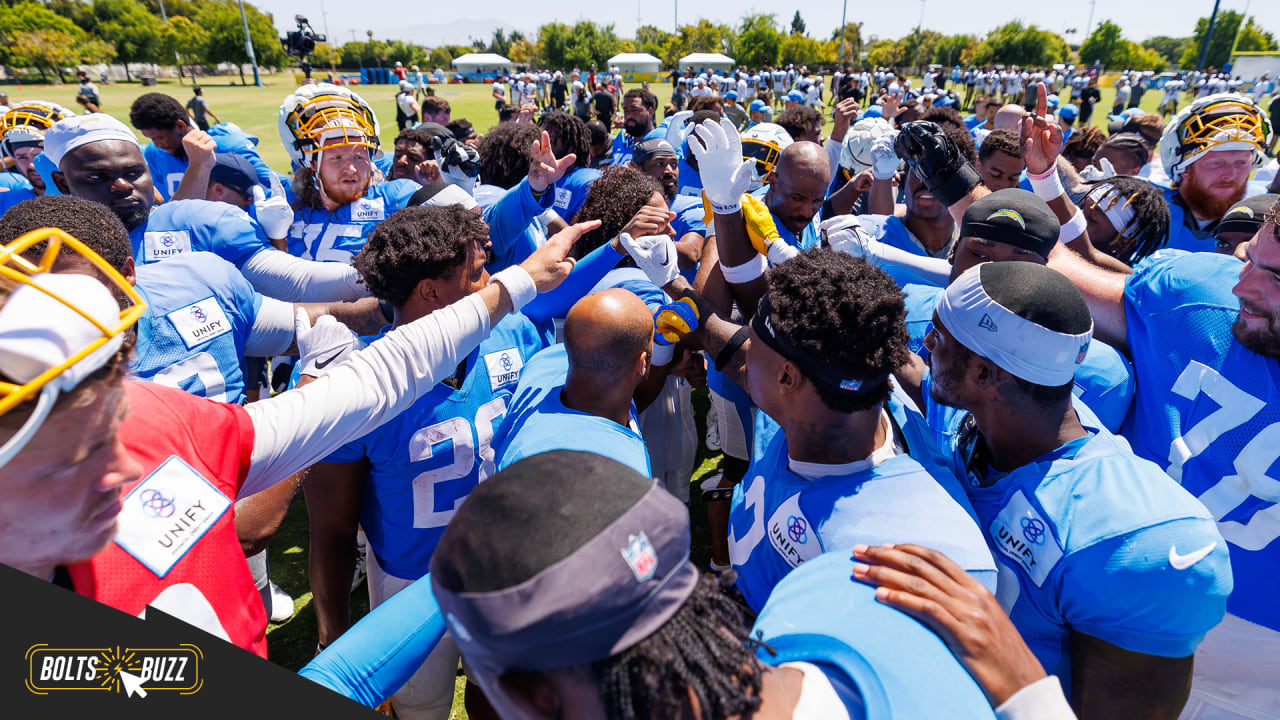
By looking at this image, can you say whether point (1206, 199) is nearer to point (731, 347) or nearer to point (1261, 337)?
point (1261, 337)

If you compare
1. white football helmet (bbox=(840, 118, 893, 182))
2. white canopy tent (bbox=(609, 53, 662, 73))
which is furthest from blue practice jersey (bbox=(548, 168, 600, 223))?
white canopy tent (bbox=(609, 53, 662, 73))

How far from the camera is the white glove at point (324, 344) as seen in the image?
251cm

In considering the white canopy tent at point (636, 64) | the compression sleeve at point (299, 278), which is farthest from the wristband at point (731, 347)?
the white canopy tent at point (636, 64)

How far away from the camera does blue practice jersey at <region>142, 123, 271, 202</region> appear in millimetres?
5926

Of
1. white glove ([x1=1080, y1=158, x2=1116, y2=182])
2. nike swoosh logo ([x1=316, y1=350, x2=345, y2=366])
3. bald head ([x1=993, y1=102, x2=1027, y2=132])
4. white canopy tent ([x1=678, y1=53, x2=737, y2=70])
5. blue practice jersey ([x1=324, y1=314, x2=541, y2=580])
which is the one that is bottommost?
blue practice jersey ([x1=324, y1=314, x2=541, y2=580])

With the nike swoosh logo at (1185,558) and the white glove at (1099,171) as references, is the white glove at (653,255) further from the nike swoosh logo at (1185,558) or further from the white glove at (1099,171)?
the white glove at (1099,171)

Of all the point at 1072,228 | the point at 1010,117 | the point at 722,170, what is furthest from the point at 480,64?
the point at 1072,228

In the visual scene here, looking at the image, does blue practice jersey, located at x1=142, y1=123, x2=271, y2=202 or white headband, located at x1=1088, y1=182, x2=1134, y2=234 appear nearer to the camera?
white headband, located at x1=1088, y1=182, x2=1134, y2=234

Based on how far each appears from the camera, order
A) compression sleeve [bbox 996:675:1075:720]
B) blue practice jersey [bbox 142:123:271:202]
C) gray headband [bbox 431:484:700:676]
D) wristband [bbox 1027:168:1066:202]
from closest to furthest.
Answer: gray headband [bbox 431:484:700:676], compression sleeve [bbox 996:675:1075:720], wristband [bbox 1027:168:1066:202], blue practice jersey [bbox 142:123:271:202]

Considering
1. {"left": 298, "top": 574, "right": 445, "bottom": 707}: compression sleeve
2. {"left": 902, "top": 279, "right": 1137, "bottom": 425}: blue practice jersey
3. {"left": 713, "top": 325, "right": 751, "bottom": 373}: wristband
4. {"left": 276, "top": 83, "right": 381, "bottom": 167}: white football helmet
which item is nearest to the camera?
{"left": 298, "top": 574, "right": 445, "bottom": 707}: compression sleeve

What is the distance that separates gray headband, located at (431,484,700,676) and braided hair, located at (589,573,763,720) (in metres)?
0.03

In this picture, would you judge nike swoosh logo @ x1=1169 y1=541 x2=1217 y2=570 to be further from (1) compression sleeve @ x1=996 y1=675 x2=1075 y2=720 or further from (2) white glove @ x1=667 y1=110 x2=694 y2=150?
(2) white glove @ x1=667 y1=110 x2=694 y2=150

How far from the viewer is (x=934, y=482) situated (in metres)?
1.85

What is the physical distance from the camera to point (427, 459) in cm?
256
